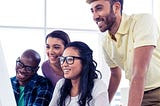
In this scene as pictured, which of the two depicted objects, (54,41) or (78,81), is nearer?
(78,81)

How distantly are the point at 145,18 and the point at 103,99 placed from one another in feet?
1.31

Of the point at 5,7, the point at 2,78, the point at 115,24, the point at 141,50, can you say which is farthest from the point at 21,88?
the point at 5,7

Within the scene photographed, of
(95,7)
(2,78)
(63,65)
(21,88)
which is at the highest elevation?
(95,7)

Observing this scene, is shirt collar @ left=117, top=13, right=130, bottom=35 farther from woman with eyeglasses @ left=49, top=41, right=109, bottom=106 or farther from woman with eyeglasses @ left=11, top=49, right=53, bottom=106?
woman with eyeglasses @ left=11, top=49, right=53, bottom=106

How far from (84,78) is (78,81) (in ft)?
0.13

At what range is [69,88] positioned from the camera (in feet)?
4.85

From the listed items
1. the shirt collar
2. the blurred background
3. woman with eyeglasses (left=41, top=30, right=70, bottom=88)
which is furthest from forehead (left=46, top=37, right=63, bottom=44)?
the blurred background

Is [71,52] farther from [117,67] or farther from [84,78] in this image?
[117,67]

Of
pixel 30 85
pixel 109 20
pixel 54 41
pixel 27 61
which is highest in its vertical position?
pixel 109 20

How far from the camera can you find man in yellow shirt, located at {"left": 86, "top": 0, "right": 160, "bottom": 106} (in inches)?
47.7

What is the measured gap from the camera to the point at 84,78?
144 cm

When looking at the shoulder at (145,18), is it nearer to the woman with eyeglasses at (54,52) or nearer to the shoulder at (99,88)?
the shoulder at (99,88)

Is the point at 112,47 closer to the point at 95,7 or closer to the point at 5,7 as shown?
the point at 95,7

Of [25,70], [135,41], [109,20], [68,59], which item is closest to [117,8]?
[109,20]
